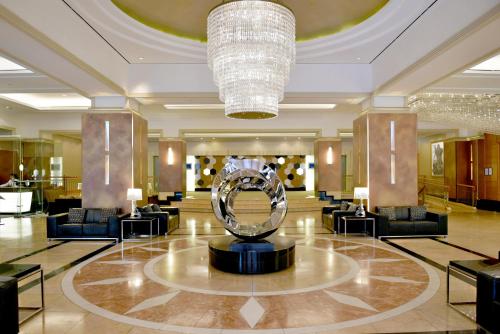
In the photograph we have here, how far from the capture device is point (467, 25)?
17.9 ft

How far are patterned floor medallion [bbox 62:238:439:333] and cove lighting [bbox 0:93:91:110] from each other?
7.72 m

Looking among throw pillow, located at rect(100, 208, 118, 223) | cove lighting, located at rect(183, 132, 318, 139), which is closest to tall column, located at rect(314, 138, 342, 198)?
cove lighting, located at rect(183, 132, 318, 139)

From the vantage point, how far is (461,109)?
1162cm

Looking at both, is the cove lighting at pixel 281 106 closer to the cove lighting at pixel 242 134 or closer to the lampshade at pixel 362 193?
the cove lighting at pixel 242 134

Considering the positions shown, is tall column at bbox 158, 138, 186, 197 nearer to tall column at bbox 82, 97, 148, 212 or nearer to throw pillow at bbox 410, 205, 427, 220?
tall column at bbox 82, 97, 148, 212

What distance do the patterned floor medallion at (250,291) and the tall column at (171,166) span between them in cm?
1004

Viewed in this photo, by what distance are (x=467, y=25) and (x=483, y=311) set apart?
3970mm

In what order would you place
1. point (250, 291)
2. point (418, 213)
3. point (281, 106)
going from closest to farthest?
point (250, 291) < point (418, 213) < point (281, 106)

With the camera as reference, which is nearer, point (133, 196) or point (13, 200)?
point (133, 196)

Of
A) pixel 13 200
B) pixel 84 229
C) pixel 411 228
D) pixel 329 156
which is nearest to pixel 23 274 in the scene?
pixel 84 229

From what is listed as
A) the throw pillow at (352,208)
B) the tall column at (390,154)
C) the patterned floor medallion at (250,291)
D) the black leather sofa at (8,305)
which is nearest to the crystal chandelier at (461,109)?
the tall column at (390,154)

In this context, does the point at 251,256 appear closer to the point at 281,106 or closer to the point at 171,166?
the point at 281,106

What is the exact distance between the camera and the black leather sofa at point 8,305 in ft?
12.1

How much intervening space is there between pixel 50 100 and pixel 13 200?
13.9 ft
